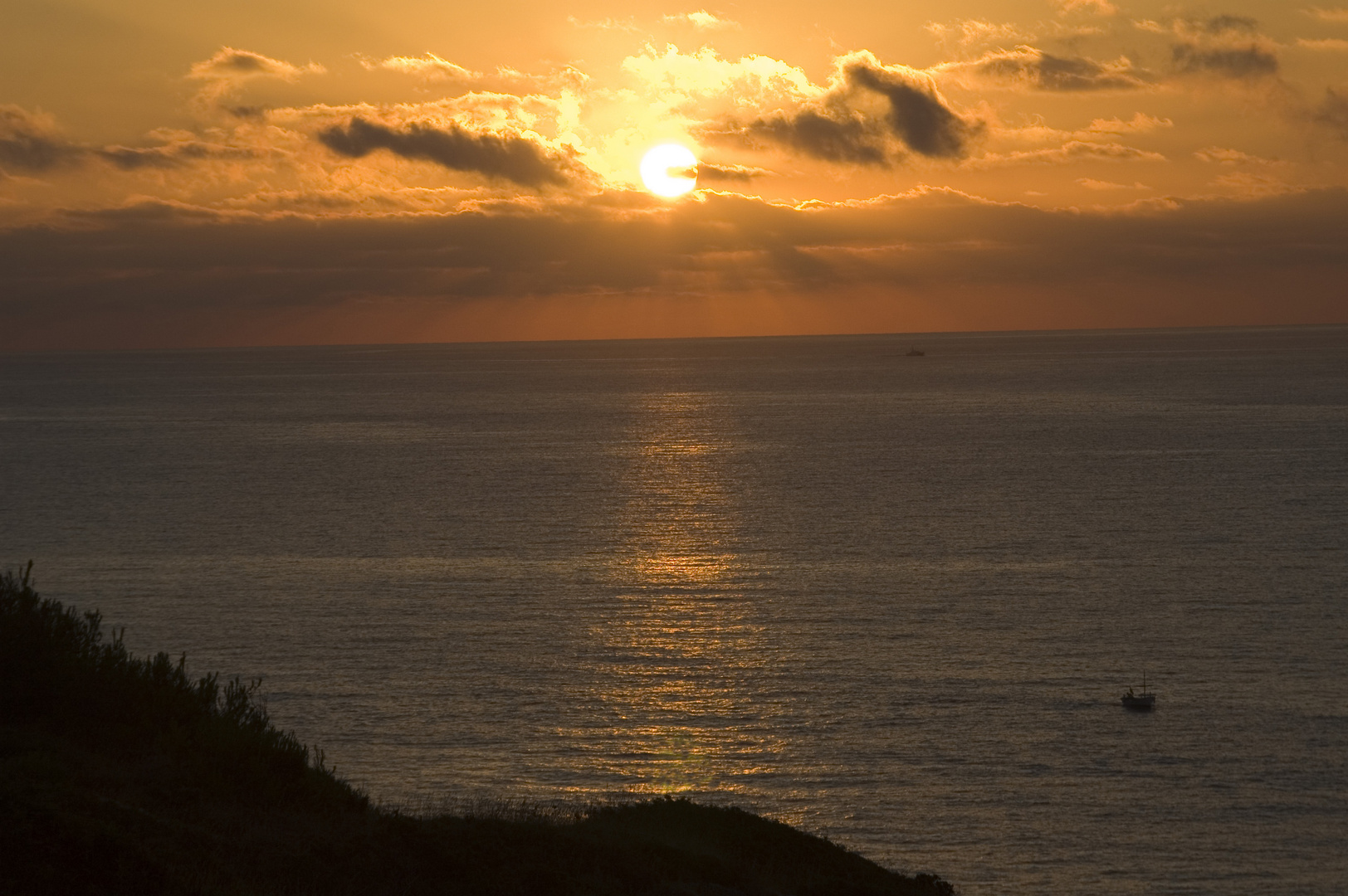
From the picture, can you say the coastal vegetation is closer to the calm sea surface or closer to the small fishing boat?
the calm sea surface

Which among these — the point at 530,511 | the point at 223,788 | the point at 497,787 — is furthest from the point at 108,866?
the point at 530,511

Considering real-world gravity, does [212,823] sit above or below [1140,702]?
below

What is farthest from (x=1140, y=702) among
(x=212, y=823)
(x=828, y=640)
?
(x=212, y=823)

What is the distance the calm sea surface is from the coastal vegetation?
1932 cm

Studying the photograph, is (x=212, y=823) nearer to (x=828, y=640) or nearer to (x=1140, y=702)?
(x=1140, y=702)

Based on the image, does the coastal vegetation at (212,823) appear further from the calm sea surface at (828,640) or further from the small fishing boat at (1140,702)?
the small fishing boat at (1140,702)

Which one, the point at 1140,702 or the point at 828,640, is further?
the point at 828,640

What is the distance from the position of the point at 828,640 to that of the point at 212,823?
48782 millimetres

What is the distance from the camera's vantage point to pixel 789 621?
72.4m

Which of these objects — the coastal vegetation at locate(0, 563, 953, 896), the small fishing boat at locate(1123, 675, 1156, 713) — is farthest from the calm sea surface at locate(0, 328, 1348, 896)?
the coastal vegetation at locate(0, 563, 953, 896)

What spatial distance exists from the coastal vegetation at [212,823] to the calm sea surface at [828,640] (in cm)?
1932

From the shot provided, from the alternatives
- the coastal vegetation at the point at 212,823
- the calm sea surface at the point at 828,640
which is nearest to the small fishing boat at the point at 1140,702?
the calm sea surface at the point at 828,640

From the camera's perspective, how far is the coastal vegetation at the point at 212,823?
18.2 metres

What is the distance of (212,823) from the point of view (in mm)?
21688
